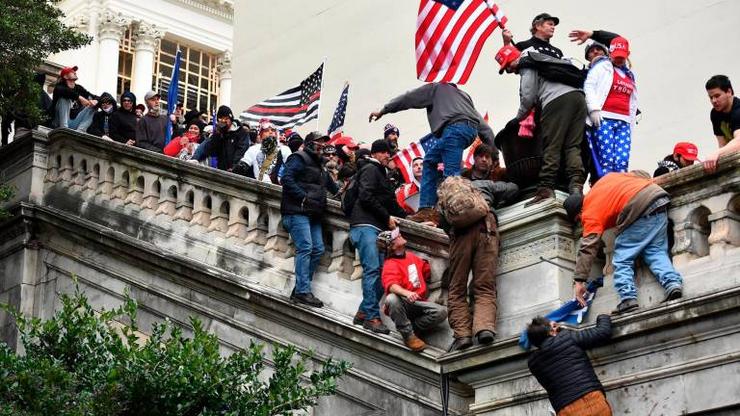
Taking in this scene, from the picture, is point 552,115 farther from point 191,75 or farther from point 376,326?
point 191,75

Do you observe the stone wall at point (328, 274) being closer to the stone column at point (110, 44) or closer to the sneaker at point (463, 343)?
the sneaker at point (463, 343)

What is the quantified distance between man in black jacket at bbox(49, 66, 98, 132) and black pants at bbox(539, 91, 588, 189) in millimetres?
8575

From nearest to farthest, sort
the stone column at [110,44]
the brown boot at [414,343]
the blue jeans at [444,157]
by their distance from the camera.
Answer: the brown boot at [414,343] → the blue jeans at [444,157] → the stone column at [110,44]

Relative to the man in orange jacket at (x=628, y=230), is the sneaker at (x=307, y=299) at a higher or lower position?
higher

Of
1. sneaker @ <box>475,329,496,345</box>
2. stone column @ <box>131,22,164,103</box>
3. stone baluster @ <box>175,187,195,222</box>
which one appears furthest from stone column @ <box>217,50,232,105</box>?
sneaker @ <box>475,329,496,345</box>

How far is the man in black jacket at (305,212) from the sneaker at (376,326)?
2.51ft

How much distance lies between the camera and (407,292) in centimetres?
1275

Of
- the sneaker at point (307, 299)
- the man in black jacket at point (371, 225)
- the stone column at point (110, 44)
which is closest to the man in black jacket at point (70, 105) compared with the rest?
the sneaker at point (307, 299)

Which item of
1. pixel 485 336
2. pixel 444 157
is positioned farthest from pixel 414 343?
pixel 444 157

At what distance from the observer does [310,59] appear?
1107 inches

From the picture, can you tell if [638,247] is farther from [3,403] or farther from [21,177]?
[21,177]

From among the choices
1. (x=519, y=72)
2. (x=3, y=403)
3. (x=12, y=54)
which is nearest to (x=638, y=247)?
(x=519, y=72)

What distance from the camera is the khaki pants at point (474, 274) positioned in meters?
12.4

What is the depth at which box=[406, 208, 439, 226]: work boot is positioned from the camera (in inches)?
553
